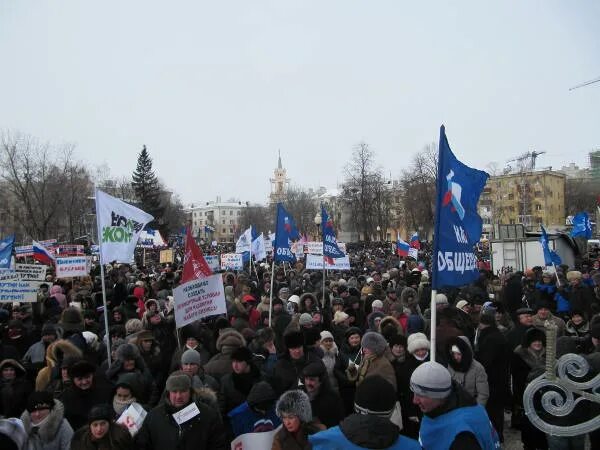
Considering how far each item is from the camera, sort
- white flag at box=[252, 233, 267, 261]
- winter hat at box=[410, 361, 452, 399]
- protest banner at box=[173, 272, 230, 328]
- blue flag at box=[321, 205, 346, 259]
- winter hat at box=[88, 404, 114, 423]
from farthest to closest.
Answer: white flag at box=[252, 233, 267, 261] < blue flag at box=[321, 205, 346, 259] < protest banner at box=[173, 272, 230, 328] < winter hat at box=[88, 404, 114, 423] < winter hat at box=[410, 361, 452, 399]

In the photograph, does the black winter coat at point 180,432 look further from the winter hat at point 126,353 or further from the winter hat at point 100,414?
the winter hat at point 126,353

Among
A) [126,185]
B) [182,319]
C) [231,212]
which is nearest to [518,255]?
[182,319]

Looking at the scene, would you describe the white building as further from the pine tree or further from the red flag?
the red flag

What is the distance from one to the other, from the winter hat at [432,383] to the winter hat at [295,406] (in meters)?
0.99

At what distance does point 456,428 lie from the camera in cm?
307

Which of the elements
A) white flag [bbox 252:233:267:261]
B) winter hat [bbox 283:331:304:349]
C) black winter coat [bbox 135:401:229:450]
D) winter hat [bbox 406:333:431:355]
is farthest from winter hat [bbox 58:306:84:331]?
white flag [bbox 252:233:267:261]

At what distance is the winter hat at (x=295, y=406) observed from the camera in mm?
3979

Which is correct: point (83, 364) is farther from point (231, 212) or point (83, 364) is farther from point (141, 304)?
point (231, 212)

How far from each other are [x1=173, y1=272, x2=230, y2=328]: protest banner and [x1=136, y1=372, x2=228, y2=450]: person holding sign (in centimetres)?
279

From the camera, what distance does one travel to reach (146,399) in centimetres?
602

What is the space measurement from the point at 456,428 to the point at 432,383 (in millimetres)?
280

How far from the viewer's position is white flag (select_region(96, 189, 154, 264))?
326 inches

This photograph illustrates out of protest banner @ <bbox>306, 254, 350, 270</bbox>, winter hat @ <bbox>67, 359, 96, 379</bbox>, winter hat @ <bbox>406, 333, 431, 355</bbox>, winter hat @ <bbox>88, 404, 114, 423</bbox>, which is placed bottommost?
winter hat @ <bbox>88, 404, 114, 423</bbox>

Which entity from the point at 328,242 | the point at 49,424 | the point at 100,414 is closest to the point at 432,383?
the point at 100,414
